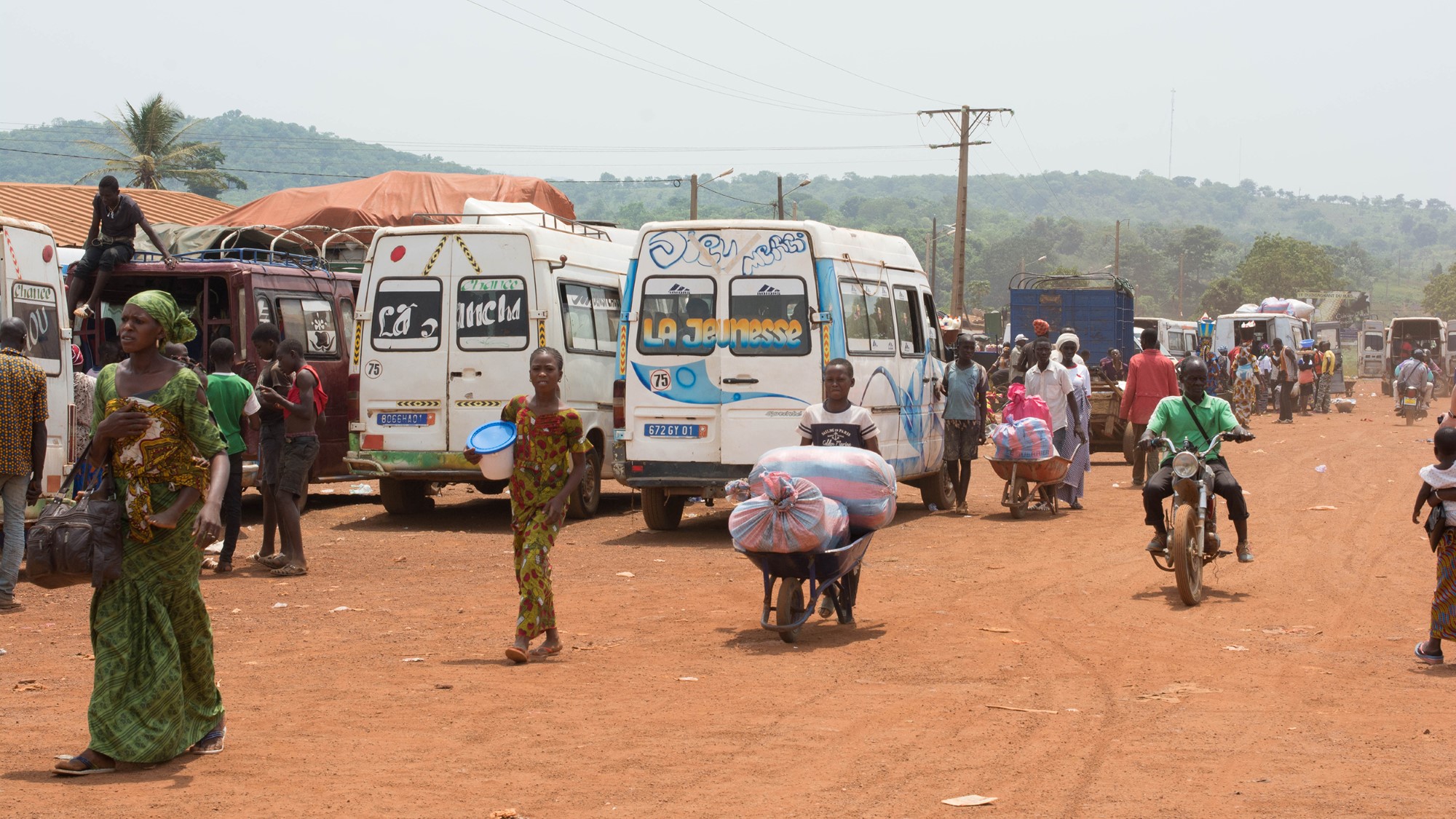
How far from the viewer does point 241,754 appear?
19.1 feet

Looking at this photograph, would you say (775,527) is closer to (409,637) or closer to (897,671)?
(897,671)

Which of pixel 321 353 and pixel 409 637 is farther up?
pixel 321 353

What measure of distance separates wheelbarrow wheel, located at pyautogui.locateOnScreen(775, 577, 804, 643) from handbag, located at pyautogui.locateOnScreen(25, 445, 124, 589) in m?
3.88

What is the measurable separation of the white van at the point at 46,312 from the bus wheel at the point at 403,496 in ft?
13.9

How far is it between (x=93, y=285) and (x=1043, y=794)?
11569 millimetres

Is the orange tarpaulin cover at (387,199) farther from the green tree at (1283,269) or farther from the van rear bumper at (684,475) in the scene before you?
the green tree at (1283,269)

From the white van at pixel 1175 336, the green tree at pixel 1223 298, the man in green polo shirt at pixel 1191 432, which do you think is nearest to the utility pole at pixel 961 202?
the white van at pixel 1175 336

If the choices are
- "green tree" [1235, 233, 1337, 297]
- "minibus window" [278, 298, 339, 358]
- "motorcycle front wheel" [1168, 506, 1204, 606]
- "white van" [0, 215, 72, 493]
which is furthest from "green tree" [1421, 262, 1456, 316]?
"white van" [0, 215, 72, 493]

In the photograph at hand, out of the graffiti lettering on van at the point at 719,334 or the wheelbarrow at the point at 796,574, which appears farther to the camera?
the graffiti lettering on van at the point at 719,334

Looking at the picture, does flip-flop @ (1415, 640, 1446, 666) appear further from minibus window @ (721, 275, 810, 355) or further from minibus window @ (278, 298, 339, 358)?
minibus window @ (278, 298, 339, 358)

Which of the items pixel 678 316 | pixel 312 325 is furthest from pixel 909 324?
pixel 312 325

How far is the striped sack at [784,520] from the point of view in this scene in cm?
812

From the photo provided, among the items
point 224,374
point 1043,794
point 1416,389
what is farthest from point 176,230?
point 1416,389

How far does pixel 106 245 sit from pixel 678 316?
18.1 ft
